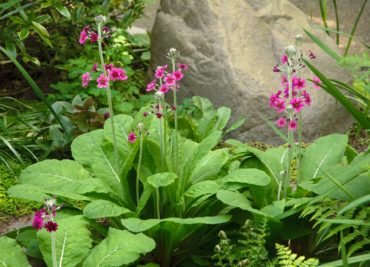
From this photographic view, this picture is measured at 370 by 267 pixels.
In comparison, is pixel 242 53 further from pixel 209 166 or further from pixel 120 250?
pixel 120 250

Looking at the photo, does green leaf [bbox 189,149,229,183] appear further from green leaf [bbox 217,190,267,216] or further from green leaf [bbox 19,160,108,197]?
green leaf [bbox 19,160,108,197]

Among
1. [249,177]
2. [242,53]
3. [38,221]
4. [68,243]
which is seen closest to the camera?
[38,221]

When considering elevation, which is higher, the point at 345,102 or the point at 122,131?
the point at 345,102

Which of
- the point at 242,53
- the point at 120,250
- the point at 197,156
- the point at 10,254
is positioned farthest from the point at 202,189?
the point at 242,53

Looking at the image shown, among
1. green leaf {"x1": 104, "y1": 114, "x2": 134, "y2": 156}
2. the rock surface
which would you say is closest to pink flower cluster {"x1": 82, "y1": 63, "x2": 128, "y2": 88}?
green leaf {"x1": 104, "y1": 114, "x2": 134, "y2": 156}

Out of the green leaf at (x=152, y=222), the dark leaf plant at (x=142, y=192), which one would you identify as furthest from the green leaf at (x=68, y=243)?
the green leaf at (x=152, y=222)

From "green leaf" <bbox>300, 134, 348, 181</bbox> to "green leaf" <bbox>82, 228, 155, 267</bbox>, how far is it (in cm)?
106

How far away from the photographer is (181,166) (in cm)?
387

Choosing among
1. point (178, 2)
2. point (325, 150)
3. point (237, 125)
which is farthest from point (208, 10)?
point (325, 150)

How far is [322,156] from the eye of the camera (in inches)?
152

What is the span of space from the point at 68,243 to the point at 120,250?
0.88ft

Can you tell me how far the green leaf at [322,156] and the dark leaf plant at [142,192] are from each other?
0.36 meters

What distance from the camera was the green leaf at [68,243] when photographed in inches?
128

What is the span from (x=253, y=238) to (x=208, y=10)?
2891 mm
